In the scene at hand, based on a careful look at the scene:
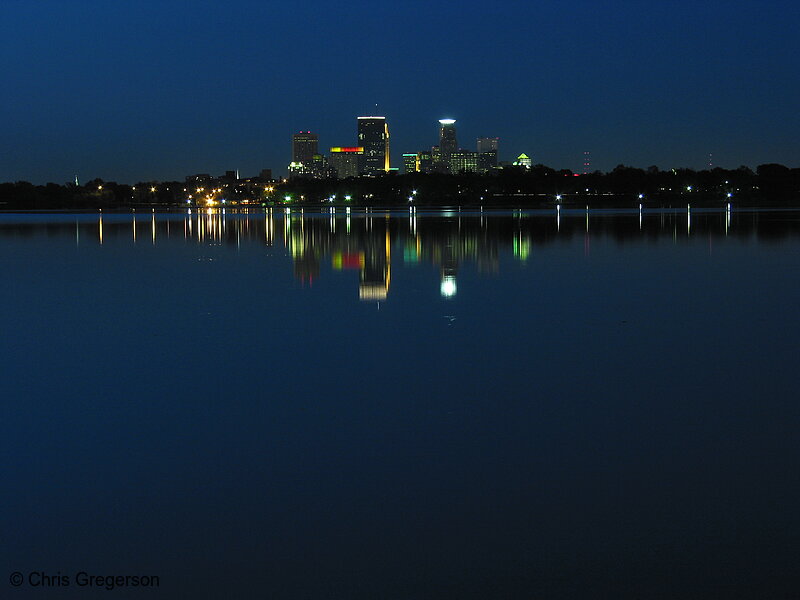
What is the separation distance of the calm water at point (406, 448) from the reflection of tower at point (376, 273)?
1.42 m

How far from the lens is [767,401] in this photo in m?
8.14

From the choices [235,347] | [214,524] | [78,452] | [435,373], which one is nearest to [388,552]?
[214,524]

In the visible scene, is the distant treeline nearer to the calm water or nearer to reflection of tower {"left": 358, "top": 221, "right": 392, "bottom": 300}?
reflection of tower {"left": 358, "top": 221, "right": 392, "bottom": 300}

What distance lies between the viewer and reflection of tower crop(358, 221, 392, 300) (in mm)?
16592

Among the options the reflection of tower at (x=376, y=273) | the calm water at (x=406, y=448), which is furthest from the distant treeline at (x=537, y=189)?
the calm water at (x=406, y=448)

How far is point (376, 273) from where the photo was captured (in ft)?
67.2

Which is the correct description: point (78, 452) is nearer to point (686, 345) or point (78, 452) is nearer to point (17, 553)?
point (17, 553)

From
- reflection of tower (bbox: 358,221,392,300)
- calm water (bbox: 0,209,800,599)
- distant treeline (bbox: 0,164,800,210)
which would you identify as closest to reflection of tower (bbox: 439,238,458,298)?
reflection of tower (bbox: 358,221,392,300)

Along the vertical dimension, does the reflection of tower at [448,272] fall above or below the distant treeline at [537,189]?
below

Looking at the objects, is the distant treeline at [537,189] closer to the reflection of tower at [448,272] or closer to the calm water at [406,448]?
the reflection of tower at [448,272]

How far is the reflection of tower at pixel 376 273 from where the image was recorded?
54.4 feet

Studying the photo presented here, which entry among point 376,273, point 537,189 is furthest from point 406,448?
point 537,189

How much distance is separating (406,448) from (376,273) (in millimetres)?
13757

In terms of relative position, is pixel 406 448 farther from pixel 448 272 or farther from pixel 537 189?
pixel 537 189
